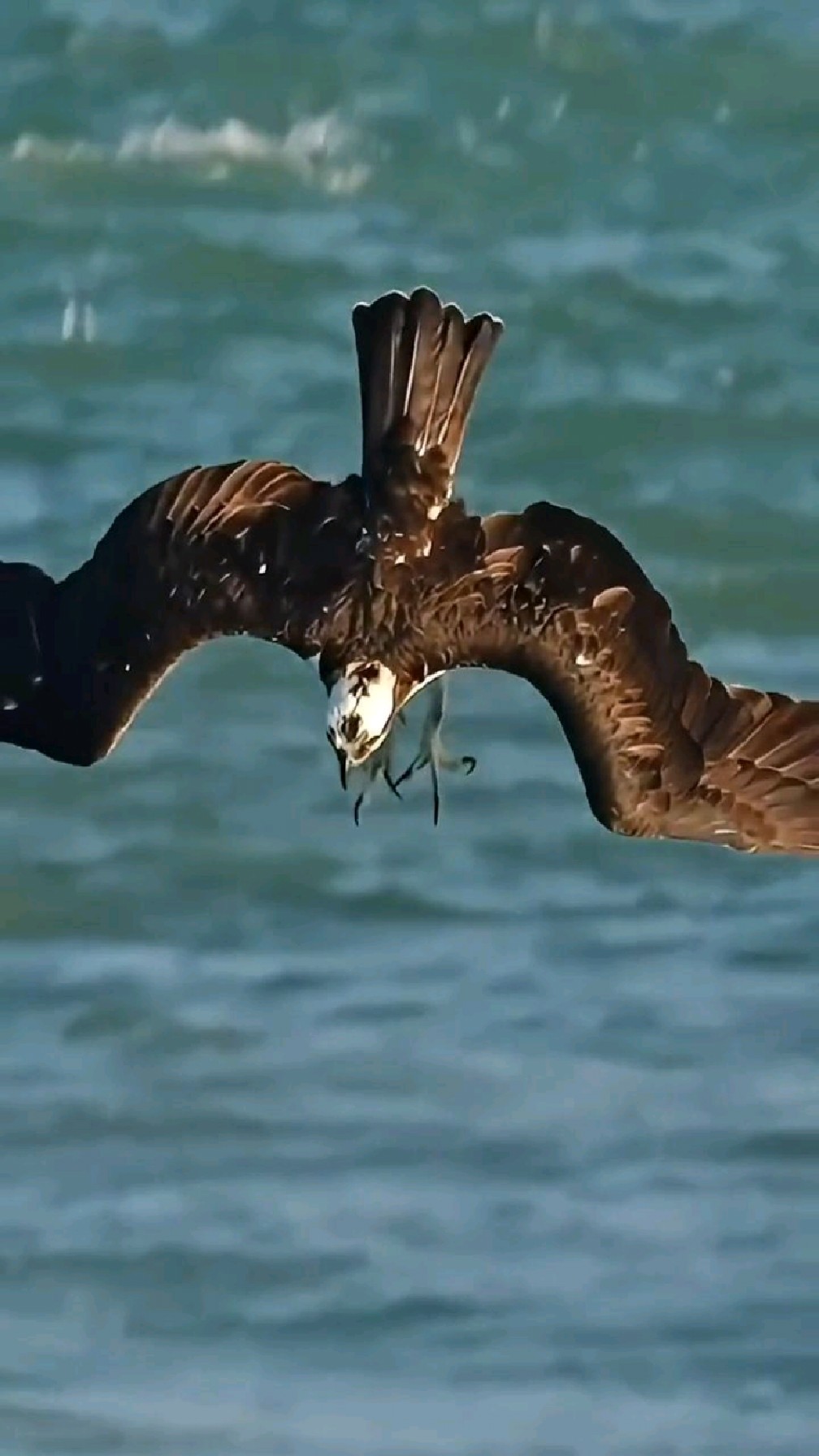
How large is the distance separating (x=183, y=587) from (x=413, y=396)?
58 cm

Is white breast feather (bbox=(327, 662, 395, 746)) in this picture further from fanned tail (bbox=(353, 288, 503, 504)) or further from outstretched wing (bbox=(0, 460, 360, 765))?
fanned tail (bbox=(353, 288, 503, 504))

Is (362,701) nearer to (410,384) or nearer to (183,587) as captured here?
(183,587)

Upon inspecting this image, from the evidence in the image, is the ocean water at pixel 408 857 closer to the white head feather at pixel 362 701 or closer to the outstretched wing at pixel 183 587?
the outstretched wing at pixel 183 587

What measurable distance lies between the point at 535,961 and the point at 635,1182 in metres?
1.37

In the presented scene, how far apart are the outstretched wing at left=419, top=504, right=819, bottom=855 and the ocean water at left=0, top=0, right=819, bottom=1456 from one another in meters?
3.99

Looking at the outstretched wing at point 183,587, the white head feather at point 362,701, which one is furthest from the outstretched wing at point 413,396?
the white head feather at point 362,701

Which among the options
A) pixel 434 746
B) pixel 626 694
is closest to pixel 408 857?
pixel 434 746

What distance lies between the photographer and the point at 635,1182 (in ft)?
47.3

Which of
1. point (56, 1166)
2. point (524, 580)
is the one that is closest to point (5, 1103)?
point (56, 1166)

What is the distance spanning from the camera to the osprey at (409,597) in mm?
8719

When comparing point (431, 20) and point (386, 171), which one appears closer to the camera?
point (386, 171)

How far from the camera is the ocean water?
13469 mm

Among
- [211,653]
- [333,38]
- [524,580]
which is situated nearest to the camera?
[524,580]

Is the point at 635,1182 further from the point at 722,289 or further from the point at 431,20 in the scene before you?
the point at 431,20
